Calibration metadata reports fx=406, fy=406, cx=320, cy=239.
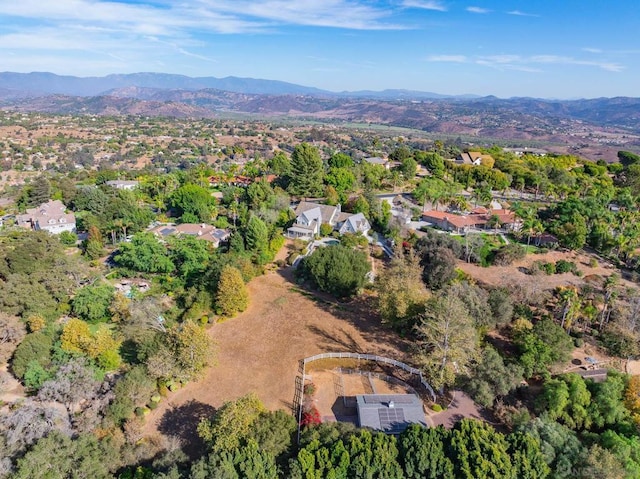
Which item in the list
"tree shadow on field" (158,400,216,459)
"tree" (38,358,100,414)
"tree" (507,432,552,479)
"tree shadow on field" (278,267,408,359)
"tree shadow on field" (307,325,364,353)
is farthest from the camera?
"tree shadow on field" (278,267,408,359)

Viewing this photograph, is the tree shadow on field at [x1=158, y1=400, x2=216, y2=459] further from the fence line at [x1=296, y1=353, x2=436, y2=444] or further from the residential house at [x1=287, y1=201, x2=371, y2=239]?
the residential house at [x1=287, y1=201, x2=371, y2=239]

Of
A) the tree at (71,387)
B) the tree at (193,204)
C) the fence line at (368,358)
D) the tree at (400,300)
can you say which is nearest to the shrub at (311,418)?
the fence line at (368,358)

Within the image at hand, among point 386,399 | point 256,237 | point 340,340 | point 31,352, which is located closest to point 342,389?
point 386,399

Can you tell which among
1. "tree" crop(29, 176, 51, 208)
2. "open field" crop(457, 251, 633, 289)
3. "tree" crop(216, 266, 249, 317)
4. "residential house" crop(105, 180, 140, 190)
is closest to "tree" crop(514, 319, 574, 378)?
"open field" crop(457, 251, 633, 289)

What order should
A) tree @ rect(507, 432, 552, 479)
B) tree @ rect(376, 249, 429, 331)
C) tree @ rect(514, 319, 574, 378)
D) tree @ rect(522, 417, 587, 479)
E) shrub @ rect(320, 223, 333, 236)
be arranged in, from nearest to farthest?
tree @ rect(507, 432, 552, 479), tree @ rect(522, 417, 587, 479), tree @ rect(514, 319, 574, 378), tree @ rect(376, 249, 429, 331), shrub @ rect(320, 223, 333, 236)

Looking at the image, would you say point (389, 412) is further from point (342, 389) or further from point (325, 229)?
point (325, 229)

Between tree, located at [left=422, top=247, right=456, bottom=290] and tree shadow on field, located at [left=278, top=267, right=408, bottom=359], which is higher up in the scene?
tree, located at [left=422, top=247, right=456, bottom=290]

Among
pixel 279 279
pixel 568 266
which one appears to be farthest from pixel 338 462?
pixel 568 266
